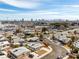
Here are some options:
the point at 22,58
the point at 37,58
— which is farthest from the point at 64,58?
the point at 22,58

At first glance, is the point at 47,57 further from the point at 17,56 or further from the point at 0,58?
the point at 0,58

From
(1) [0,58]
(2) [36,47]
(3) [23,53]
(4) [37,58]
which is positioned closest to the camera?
(1) [0,58]

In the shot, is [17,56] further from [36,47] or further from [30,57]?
[36,47]

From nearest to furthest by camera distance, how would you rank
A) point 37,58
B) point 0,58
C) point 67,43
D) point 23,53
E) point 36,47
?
point 0,58 < point 37,58 < point 23,53 < point 36,47 < point 67,43

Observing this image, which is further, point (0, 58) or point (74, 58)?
point (74, 58)

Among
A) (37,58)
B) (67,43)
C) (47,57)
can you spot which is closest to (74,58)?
(47,57)

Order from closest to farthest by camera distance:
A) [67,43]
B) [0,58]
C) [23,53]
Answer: [0,58]
[23,53]
[67,43]

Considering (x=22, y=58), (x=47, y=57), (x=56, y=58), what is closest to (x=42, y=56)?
(x=47, y=57)

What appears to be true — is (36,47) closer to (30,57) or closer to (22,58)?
(30,57)

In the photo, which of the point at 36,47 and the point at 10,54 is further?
the point at 36,47
